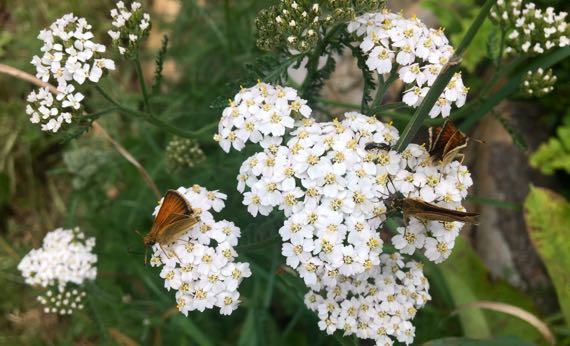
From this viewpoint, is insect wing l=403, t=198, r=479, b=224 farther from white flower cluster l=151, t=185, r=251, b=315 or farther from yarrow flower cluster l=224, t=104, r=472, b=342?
white flower cluster l=151, t=185, r=251, b=315

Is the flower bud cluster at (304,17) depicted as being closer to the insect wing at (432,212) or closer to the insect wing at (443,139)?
the insect wing at (443,139)

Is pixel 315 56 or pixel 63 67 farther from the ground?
pixel 315 56

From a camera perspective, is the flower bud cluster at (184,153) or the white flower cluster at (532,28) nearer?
the white flower cluster at (532,28)

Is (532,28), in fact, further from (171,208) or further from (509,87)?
(171,208)

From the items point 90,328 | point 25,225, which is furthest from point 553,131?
point 25,225

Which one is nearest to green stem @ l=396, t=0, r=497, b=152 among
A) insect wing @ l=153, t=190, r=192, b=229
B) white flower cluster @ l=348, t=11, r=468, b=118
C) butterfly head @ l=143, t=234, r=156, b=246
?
white flower cluster @ l=348, t=11, r=468, b=118

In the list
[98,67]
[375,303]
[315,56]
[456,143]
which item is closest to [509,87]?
[456,143]

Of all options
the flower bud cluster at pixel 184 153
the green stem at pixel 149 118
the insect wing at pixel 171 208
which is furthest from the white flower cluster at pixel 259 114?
the flower bud cluster at pixel 184 153
